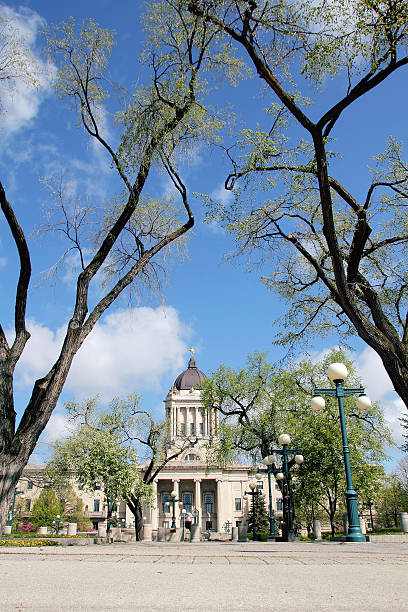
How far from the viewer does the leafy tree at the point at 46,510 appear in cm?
5700

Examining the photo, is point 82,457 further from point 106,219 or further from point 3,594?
point 3,594

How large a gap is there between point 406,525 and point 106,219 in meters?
23.8

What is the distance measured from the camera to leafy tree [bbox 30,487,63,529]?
5700 cm

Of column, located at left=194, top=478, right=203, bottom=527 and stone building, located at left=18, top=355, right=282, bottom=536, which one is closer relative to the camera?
stone building, located at left=18, top=355, right=282, bottom=536

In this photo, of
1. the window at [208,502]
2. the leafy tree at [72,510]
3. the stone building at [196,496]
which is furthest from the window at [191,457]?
the leafy tree at [72,510]

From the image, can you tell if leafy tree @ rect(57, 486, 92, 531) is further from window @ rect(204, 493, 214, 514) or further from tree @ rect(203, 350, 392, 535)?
tree @ rect(203, 350, 392, 535)

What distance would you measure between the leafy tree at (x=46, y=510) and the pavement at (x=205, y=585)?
5780cm

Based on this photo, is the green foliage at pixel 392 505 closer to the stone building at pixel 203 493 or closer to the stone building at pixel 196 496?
the stone building at pixel 203 493

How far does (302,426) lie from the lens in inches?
1185

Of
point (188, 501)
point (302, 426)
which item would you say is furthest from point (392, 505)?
point (188, 501)

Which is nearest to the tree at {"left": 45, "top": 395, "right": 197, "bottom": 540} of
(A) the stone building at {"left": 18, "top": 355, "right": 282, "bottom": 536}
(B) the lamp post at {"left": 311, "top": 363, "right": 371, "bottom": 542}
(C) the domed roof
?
(B) the lamp post at {"left": 311, "top": 363, "right": 371, "bottom": 542}

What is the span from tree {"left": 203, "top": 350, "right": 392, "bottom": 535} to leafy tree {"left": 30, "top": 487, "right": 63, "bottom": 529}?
34.8 metres

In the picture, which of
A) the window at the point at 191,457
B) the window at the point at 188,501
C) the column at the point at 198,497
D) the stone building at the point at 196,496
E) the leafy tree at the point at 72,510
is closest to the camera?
the leafy tree at the point at 72,510

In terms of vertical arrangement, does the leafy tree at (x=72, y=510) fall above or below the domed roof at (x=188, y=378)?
below
